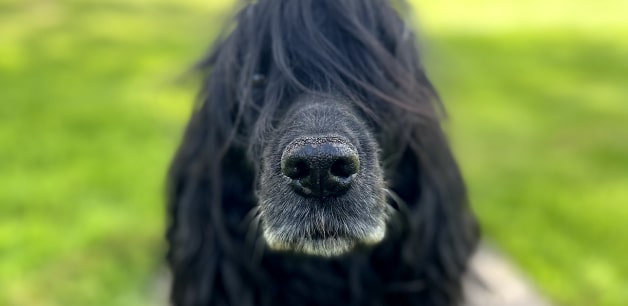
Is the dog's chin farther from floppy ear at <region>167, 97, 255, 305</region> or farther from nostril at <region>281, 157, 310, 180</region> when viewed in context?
floppy ear at <region>167, 97, 255, 305</region>

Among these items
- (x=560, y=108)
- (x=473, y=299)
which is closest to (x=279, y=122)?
(x=473, y=299)

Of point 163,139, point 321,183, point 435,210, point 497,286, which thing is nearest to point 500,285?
point 497,286

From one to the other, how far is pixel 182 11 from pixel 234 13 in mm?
8425

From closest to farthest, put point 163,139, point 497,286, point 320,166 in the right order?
1. point 320,166
2. point 497,286
3. point 163,139

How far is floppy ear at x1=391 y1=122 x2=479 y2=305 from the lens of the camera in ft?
9.26

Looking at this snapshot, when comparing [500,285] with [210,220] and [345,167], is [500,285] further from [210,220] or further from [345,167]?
[345,167]

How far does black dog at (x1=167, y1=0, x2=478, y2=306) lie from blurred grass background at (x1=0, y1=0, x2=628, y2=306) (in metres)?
0.49

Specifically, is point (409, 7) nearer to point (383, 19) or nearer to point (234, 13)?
point (383, 19)

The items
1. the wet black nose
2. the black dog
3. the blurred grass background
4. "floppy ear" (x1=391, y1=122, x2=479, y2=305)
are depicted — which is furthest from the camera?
the blurred grass background

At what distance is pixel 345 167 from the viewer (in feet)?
7.16

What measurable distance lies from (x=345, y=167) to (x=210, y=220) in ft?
3.01

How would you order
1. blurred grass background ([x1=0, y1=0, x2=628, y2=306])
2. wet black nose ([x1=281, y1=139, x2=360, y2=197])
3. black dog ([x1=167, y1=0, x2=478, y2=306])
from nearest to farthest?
wet black nose ([x1=281, y1=139, x2=360, y2=197]), black dog ([x1=167, y1=0, x2=478, y2=306]), blurred grass background ([x1=0, y1=0, x2=628, y2=306])

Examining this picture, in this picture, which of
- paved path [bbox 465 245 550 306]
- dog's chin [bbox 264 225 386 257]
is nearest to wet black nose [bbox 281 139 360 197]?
dog's chin [bbox 264 225 386 257]

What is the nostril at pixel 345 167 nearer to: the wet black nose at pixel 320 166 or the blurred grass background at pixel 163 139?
the wet black nose at pixel 320 166
